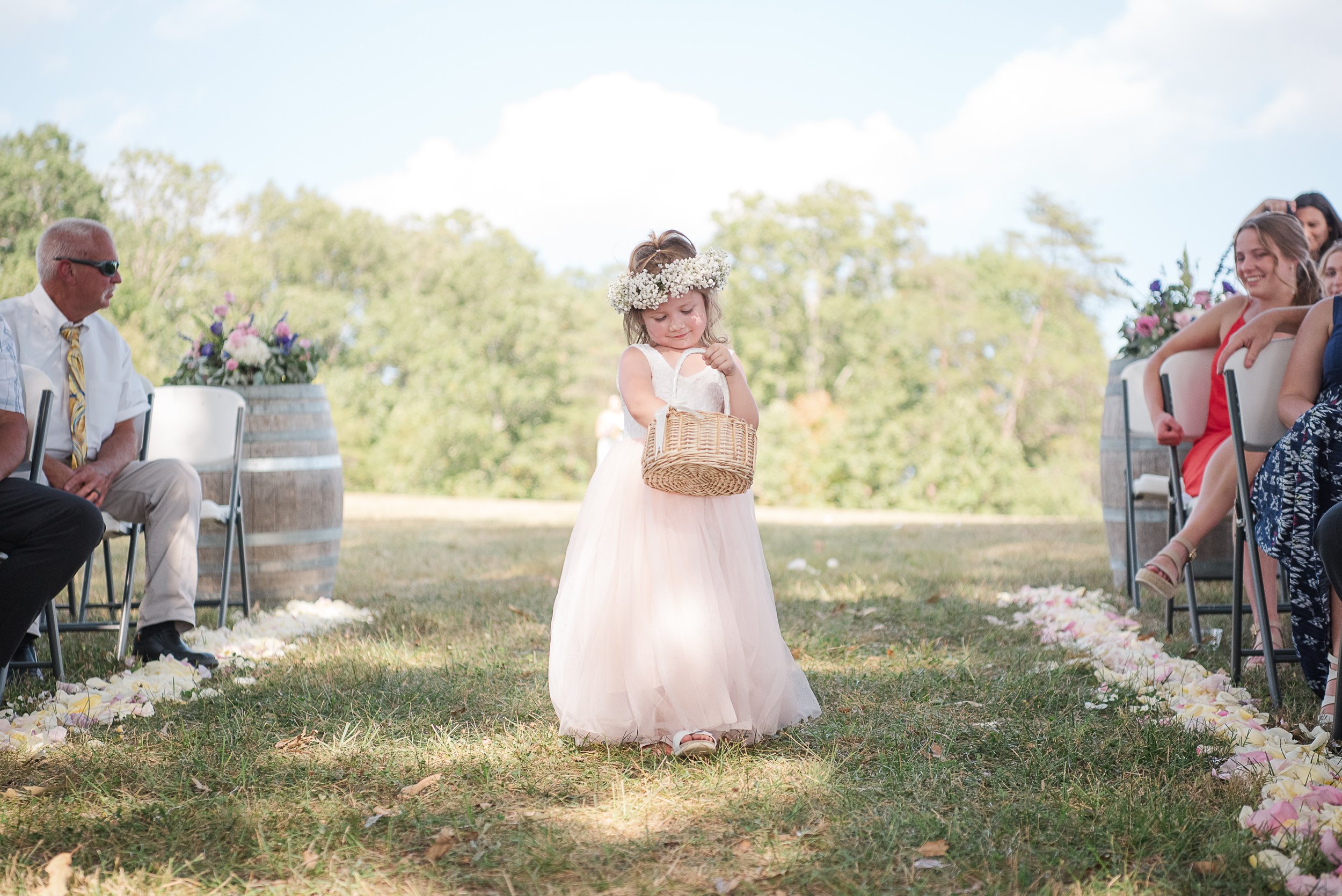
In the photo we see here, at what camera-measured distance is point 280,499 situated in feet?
18.2

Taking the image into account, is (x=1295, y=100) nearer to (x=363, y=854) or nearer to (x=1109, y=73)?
(x=1109, y=73)

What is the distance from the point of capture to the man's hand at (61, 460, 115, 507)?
155 inches

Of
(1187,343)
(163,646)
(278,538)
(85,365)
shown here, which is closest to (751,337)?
(278,538)

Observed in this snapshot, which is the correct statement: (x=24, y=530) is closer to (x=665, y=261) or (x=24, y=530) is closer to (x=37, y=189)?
(x=665, y=261)

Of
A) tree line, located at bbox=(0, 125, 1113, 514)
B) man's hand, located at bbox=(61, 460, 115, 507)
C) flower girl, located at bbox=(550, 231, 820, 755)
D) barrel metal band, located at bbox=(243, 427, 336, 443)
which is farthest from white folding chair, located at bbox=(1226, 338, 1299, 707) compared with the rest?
tree line, located at bbox=(0, 125, 1113, 514)

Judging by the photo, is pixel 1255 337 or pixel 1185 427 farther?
pixel 1185 427

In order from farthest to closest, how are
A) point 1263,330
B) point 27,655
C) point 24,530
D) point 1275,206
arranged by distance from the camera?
1. point 1275,206
2. point 27,655
3. point 1263,330
4. point 24,530

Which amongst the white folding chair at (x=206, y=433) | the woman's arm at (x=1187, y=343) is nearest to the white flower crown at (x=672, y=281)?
the woman's arm at (x=1187, y=343)

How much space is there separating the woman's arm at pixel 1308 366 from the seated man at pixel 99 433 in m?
3.97

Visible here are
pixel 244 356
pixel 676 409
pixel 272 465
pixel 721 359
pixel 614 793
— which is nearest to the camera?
pixel 614 793

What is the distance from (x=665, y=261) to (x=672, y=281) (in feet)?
0.33

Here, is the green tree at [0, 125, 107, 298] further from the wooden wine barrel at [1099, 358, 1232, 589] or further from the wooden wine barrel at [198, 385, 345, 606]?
the wooden wine barrel at [1099, 358, 1232, 589]

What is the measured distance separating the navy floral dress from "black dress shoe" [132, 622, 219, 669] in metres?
3.76

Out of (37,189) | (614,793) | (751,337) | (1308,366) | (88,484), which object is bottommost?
(614,793)
